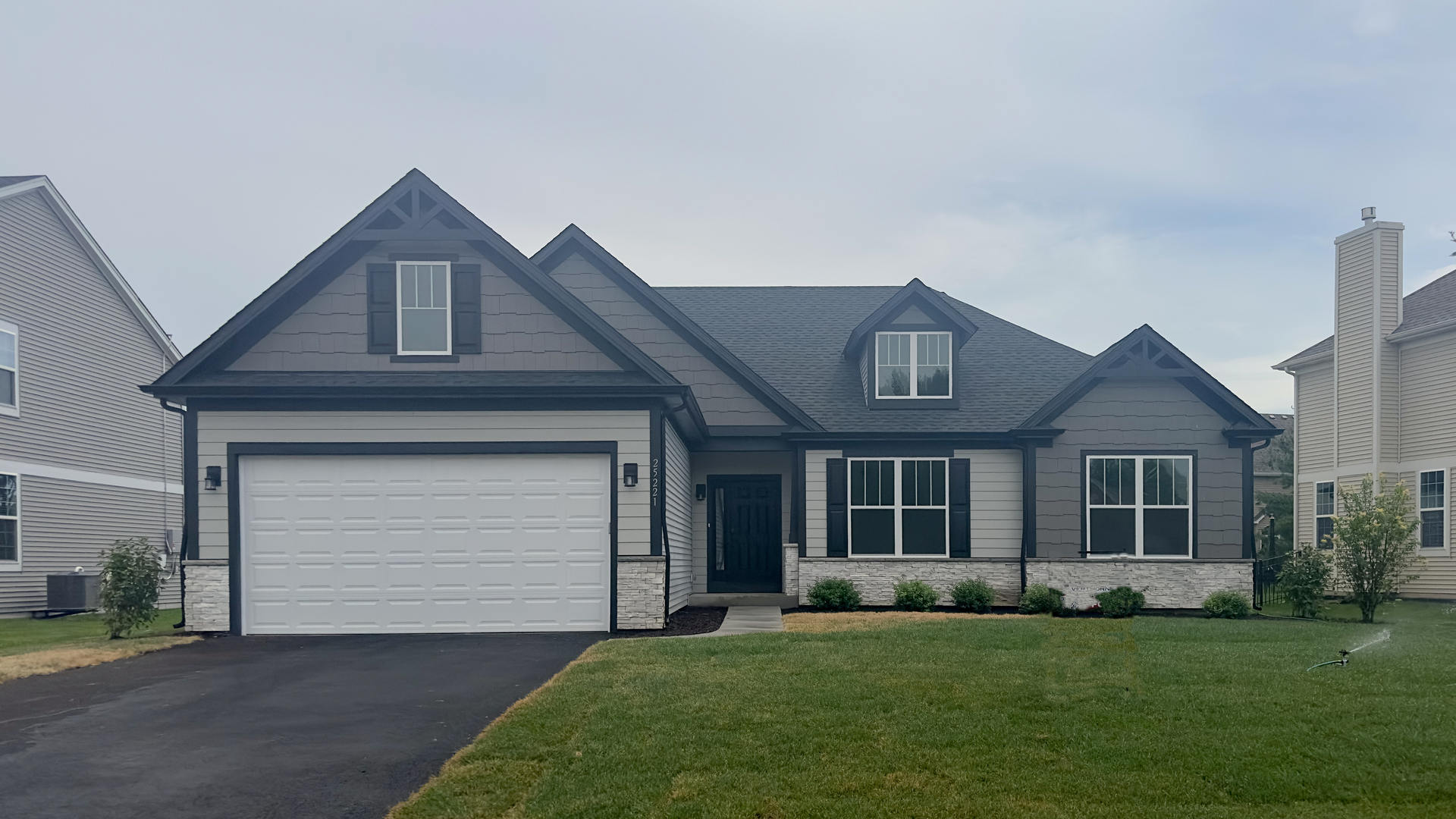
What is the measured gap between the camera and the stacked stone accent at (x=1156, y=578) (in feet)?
56.1

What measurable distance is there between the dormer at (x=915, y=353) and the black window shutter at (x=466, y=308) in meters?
7.41

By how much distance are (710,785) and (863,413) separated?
13.1m

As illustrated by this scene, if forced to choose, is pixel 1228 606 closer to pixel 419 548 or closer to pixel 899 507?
pixel 899 507

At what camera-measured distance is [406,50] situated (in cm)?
1597

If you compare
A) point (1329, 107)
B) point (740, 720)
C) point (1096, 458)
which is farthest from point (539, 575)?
point (1329, 107)

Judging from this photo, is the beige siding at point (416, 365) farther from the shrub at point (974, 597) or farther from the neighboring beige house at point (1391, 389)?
the neighboring beige house at point (1391, 389)

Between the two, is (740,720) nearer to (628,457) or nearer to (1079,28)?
(628,457)

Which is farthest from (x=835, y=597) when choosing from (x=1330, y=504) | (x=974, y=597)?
(x=1330, y=504)

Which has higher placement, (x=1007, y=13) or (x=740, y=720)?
(x=1007, y=13)

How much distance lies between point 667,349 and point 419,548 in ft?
20.7

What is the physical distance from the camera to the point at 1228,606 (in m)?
16.2

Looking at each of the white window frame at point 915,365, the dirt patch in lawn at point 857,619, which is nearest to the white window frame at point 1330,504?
the white window frame at point 915,365

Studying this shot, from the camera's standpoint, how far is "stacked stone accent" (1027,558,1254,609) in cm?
1709

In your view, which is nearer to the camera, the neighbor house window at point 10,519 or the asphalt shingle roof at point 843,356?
the asphalt shingle roof at point 843,356
